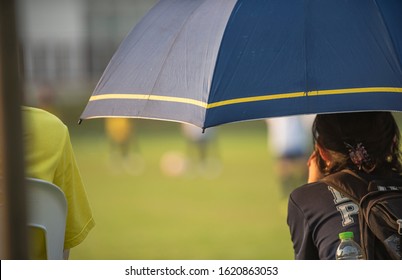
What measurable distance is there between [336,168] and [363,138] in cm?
11

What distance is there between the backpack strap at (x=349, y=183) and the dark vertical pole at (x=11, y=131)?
1.30 meters

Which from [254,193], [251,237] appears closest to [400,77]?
[251,237]

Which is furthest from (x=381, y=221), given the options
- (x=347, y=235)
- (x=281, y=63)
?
(x=281, y=63)

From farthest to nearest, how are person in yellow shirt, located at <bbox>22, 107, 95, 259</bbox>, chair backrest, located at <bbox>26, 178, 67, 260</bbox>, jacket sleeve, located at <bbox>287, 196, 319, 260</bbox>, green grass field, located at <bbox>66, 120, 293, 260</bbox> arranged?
green grass field, located at <bbox>66, 120, 293, 260</bbox>
jacket sleeve, located at <bbox>287, 196, 319, 260</bbox>
person in yellow shirt, located at <bbox>22, 107, 95, 259</bbox>
chair backrest, located at <bbox>26, 178, 67, 260</bbox>

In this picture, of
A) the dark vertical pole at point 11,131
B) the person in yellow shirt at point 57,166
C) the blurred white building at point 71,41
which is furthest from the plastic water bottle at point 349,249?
the blurred white building at point 71,41

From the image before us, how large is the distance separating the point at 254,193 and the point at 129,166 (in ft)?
16.6

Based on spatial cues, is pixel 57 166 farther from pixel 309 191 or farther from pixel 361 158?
pixel 361 158

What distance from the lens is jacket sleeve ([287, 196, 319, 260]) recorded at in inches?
93.3

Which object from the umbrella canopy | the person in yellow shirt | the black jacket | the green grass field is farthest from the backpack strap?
the green grass field

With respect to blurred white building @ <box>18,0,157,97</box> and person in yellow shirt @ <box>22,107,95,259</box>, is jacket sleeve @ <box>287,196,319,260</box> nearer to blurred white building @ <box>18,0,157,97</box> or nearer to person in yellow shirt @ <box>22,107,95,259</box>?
person in yellow shirt @ <box>22,107,95,259</box>

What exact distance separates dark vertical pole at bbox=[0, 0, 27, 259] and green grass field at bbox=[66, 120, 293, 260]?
6.06 metres

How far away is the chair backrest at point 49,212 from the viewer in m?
2.13

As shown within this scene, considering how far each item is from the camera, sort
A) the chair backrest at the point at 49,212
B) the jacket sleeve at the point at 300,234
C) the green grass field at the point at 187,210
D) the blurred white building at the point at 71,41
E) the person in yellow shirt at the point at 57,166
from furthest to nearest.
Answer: the blurred white building at the point at 71,41 → the green grass field at the point at 187,210 → the jacket sleeve at the point at 300,234 → the person in yellow shirt at the point at 57,166 → the chair backrest at the point at 49,212

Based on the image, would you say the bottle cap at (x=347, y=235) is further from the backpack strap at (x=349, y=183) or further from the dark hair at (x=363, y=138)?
the dark hair at (x=363, y=138)
